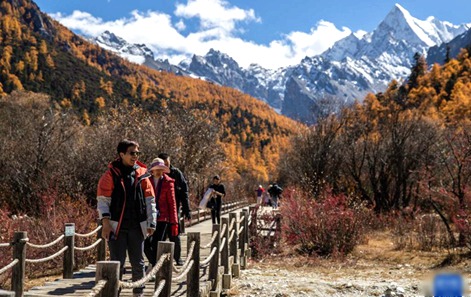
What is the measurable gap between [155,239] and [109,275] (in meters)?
4.03

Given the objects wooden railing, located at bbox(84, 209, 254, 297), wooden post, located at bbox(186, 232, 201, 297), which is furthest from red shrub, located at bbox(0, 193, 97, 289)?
wooden post, located at bbox(186, 232, 201, 297)

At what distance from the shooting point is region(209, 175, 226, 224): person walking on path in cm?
→ 1405

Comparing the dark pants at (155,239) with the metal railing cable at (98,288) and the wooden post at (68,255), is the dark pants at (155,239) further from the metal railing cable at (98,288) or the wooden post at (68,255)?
the metal railing cable at (98,288)

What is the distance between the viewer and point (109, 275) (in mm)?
3354

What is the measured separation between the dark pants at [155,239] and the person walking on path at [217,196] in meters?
6.41

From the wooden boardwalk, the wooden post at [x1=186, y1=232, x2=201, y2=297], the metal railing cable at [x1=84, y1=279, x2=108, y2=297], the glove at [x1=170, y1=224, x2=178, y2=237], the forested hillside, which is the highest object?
the forested hillside

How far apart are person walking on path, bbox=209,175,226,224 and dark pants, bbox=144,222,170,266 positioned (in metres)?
6.41

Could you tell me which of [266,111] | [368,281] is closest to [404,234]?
[368,281]

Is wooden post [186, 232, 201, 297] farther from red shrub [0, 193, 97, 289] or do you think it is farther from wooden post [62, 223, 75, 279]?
red shrub [0, 193, 97, 289]

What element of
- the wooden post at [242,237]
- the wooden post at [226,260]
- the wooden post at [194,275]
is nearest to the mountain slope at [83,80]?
the wooden post at [242,237]

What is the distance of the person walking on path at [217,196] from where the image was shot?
14055 millimetres

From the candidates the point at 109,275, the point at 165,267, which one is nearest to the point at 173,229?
the point at 165,267

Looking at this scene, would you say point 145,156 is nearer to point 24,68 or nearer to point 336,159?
point 336,159

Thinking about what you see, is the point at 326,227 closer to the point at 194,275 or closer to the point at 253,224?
the point at 253,224
